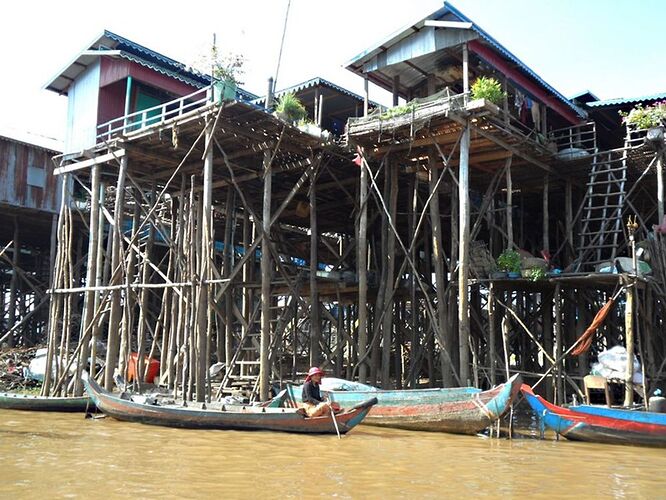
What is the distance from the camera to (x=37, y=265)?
29672mm

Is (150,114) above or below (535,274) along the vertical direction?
above

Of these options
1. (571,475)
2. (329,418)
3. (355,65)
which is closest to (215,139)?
(355,65)

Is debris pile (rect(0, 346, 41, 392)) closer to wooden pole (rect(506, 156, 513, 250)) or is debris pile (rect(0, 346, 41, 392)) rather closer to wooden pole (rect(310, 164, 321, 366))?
wooden pole (rect(310, 164, 321, 366))

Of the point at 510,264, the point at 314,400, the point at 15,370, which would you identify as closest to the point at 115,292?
the point at 314,400

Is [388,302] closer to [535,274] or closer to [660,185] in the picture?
[535,274]

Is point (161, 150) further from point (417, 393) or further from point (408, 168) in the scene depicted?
point (417, 393)

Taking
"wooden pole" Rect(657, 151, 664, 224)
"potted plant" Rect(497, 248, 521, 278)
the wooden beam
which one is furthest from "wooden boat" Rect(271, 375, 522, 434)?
the wooden beam

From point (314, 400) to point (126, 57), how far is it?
13346 millimetres

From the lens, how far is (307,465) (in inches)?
377

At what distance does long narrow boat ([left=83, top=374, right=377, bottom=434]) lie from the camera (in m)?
12.5

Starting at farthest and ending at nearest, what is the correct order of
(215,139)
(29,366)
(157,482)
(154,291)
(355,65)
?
1. (154,291)
2. (29,366)
3. (355,65)
4. (215,139)
5. (157,482)

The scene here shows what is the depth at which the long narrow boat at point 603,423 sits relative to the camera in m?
12.1

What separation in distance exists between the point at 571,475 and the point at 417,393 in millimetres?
4639

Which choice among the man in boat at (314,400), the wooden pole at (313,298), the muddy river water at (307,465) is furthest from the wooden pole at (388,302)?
the man in boat at (314,400)
